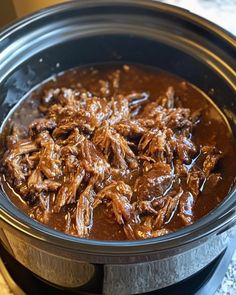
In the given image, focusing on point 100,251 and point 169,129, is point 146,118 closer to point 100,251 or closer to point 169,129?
point 169,129

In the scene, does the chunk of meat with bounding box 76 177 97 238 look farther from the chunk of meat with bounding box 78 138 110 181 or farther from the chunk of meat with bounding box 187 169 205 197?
the chunk of meat with bounding box 187 169 205 197

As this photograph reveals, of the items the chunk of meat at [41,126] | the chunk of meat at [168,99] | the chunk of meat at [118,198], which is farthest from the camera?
the chunk of meat at [168,99]

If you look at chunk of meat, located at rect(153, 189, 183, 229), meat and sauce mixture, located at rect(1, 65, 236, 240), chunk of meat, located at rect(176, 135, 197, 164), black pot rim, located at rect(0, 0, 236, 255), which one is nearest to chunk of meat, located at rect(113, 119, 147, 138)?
meat and sauce mixture, located at rect(1, 65, 236, 240)

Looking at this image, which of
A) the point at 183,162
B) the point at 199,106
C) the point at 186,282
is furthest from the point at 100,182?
the point at 199,106

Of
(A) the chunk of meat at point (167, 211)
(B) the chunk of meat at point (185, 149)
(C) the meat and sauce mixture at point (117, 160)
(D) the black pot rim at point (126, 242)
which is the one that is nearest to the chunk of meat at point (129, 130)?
(C) the meat and sauce mixture at point (117, 160)

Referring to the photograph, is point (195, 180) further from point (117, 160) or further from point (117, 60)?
point (117, 60)

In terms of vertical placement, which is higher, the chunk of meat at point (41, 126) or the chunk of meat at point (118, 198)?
the chunk of meat at point (41, 126)

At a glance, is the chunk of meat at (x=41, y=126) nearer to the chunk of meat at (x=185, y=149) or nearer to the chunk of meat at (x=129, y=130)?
the chunk of meat at (x=129, y=130)
